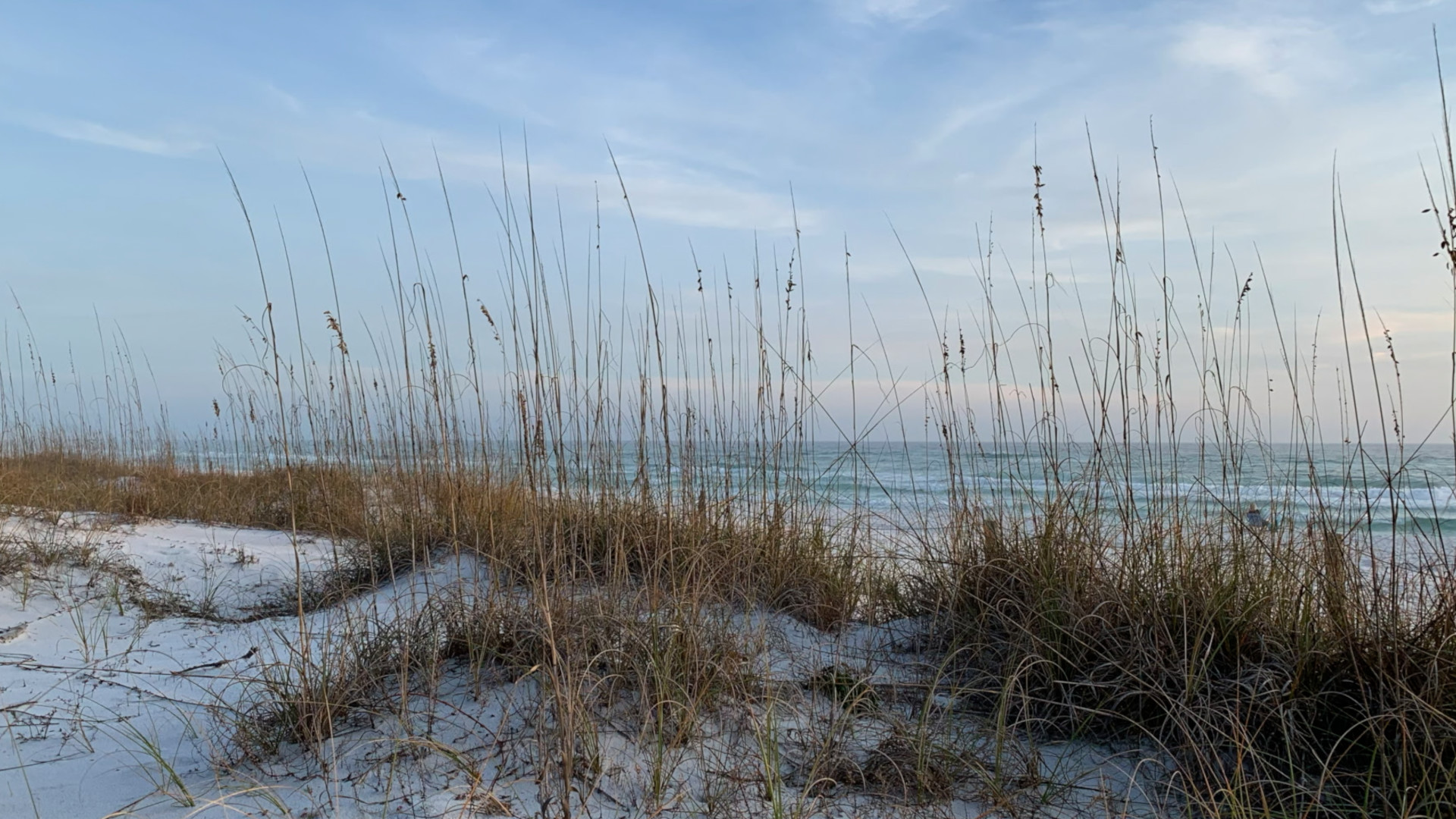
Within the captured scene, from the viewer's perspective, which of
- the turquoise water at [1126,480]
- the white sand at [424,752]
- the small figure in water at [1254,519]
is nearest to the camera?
the white sand at [424,752]

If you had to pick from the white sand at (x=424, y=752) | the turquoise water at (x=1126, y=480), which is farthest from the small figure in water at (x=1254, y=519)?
the white sand at (x=424, y=752)

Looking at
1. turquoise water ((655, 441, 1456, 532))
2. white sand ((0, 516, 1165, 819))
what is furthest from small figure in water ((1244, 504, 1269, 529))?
white sand ((0, 516, 1165, 819))

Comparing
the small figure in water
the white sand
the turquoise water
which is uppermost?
the turquoise water

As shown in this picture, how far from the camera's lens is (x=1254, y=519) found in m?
2.59

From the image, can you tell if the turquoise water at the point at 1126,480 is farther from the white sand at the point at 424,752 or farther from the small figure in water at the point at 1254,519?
the white sand at the point at 424,752

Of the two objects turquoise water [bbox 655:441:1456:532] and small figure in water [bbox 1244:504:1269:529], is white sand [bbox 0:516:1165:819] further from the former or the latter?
small figure in water [bbox 1244:504:1269:529]

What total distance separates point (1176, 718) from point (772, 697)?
90cm

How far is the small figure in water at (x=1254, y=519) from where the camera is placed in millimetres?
2330

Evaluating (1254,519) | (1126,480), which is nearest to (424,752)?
(1126,480)

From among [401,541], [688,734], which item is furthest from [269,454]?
[688,734]

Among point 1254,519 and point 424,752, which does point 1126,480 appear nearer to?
point 1254,519

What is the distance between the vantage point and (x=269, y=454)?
19.4ft

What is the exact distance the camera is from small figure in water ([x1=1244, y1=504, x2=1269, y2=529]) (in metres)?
2.33

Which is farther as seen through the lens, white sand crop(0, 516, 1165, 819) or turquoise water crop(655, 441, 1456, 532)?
turquoise water crop(655, 441, 1456, 532)
